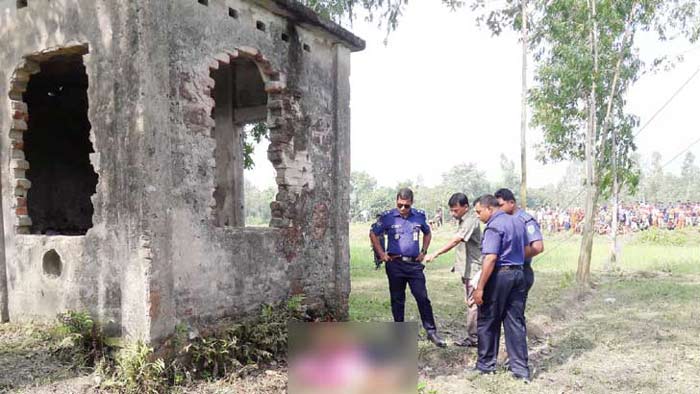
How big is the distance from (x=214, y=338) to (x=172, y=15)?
3.18 m

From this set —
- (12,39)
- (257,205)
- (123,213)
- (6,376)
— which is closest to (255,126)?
(12,39)

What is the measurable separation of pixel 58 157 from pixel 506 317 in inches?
317

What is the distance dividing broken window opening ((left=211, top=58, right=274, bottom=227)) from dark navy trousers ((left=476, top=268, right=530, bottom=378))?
5330 mm

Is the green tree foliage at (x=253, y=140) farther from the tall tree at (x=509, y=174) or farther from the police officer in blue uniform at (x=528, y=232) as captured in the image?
the tall tree at (x=509, y=174)

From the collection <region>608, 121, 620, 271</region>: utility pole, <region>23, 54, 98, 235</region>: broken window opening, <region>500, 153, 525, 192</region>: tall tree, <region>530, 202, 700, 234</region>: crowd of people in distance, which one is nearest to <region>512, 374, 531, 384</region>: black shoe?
<region>23, 54, 98, 235</region>: broken window opening

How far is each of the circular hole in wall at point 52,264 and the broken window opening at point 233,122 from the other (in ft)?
11.6

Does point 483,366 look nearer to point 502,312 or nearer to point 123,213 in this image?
point 502,312

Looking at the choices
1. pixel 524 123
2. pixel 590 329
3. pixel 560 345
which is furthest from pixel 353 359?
pixel 524 123

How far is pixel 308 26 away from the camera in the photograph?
21.5 ft

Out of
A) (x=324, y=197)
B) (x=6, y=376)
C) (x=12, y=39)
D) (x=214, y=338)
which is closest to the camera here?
(x=6, y=376)

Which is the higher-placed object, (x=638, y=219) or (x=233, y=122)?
(x=233, y=122)

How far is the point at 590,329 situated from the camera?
290 inches

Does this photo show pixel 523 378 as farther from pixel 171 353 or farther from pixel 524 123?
pixel 524 123

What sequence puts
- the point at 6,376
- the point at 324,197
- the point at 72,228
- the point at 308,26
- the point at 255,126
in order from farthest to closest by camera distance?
the point at 255,126, the point at 72,228, the point at 324,197, the point at 308,26, the point at 6,376
